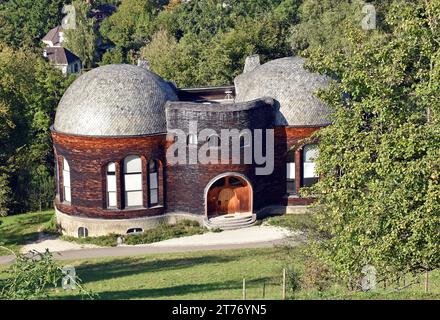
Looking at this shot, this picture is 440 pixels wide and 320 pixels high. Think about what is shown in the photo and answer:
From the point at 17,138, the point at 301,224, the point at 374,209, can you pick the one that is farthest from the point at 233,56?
the point at 374,209

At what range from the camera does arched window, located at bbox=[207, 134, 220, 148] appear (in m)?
38.7

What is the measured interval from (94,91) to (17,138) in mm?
11659

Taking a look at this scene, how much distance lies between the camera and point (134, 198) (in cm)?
3934

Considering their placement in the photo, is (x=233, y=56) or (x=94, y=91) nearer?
(x=94, y=91)

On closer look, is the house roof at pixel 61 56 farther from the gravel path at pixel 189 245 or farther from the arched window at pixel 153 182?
the gravel path at pixel 189 245

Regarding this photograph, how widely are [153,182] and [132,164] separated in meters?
1.51

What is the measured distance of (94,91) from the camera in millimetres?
38719

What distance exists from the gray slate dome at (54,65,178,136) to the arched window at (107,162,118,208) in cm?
177

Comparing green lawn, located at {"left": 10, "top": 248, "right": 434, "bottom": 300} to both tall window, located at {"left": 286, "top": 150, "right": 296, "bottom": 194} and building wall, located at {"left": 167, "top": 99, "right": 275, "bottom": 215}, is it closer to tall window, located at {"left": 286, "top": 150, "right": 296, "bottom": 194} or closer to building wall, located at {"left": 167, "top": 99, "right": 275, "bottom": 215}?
building wall, located at {"left": 167, "top": 99, "right": 275, "bottom": 215}

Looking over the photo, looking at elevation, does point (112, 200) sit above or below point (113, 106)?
below

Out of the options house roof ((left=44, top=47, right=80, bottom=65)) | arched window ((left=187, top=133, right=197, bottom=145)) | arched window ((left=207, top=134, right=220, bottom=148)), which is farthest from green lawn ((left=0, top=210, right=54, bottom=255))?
house roof ((left=44, top=47, right=80, bottom=65))

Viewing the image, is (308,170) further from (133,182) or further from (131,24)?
(131,24)

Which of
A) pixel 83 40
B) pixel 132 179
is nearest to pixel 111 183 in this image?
pixel 132 179
